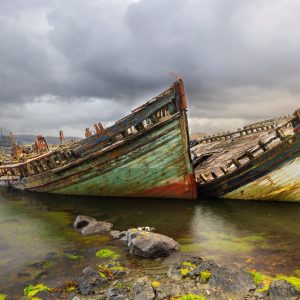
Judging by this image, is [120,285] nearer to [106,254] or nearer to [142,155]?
[106,254]

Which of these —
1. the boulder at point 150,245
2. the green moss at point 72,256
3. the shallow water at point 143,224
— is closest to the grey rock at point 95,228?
the shallow water at point 143,224

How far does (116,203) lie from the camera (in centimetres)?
1562

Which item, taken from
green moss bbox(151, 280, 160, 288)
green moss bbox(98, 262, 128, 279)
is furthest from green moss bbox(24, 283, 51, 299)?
green moss bbox(151, 280, 160, 288)

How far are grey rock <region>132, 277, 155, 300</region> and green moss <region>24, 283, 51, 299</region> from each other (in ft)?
6.01

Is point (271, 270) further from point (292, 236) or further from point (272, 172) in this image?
point (272, 172)

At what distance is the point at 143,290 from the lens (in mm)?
5898

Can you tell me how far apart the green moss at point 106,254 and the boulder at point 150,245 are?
0.44 meters

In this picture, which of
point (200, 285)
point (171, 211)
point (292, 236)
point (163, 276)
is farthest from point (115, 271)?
point (171, 211)

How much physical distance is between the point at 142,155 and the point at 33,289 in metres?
9.33

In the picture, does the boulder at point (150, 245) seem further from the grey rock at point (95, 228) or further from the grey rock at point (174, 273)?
the grey rock at point (95, 228)

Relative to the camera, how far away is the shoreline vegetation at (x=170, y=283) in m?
5.72

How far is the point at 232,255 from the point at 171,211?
5.57 metres

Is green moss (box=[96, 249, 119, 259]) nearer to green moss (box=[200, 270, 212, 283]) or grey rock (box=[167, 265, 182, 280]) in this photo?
grey rock (box=[167, 265, 182, 280])

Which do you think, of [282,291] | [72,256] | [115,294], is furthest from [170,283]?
[72,256]
